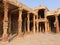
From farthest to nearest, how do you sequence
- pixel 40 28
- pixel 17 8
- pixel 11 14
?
pixel 40 28, pixel 11 14, pixel 17 8

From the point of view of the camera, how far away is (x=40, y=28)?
32219 millimetres

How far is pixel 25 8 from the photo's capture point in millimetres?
24688

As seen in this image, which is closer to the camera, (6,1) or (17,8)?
(6,1)

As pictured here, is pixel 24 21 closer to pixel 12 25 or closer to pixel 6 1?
pixel 12 25

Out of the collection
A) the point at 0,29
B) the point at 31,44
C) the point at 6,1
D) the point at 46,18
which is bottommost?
the point at 31,44

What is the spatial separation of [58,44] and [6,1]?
32.3ft

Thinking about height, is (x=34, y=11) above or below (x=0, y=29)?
above

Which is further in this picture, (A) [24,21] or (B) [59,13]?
(A) [24,21]

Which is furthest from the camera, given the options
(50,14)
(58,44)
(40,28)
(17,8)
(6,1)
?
(40,28)

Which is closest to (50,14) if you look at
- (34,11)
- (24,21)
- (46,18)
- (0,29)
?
(46,18)

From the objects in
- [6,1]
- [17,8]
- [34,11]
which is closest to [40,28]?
[34,11]

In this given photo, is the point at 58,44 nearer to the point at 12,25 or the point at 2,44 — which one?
the point at 2,44

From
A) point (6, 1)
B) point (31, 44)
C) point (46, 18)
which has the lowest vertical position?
point (31, 44)

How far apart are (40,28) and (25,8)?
365 inches
